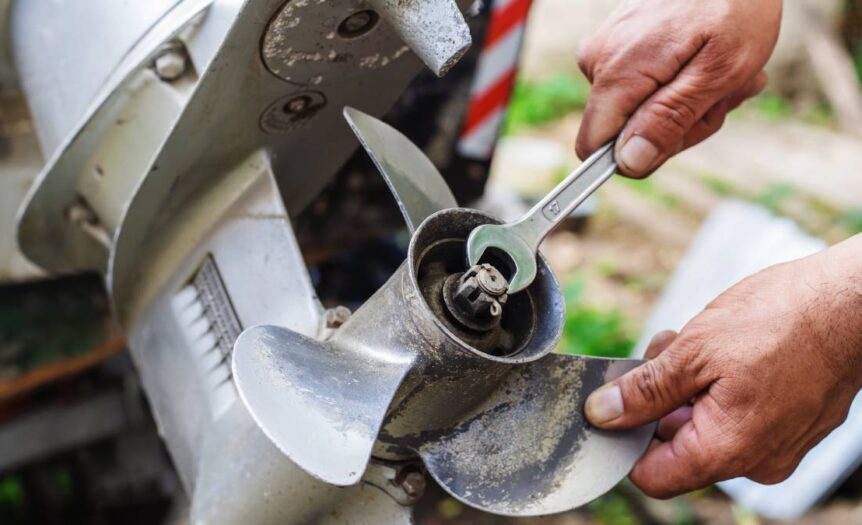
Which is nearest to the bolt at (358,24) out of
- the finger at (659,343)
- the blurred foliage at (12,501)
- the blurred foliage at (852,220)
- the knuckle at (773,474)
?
the finger at (659,343)

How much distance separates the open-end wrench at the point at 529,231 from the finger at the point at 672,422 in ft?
1.16

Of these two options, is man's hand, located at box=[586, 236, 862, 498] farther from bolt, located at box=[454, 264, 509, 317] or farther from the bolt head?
the bolt head

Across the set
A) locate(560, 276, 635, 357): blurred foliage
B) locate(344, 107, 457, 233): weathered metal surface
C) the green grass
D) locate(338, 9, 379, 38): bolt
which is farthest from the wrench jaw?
the green grass

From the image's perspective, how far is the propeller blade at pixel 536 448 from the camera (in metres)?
1.07

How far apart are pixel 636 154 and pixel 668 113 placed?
9cm

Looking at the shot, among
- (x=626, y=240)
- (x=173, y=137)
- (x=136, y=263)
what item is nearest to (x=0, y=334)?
(x=136, y=263)

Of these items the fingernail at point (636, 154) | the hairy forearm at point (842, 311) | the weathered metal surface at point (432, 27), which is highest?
the weathered metal surface at point (432, 27)

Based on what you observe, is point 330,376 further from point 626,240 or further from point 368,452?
point 626,240

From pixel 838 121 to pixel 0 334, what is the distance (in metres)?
4.89

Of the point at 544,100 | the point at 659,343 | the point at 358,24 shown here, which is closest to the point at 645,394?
the point at 659,343

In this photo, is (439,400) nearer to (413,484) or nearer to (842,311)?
(413,484)

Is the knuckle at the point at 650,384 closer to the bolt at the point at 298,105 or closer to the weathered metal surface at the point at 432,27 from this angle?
the weathered metal surface at the point at 432,27

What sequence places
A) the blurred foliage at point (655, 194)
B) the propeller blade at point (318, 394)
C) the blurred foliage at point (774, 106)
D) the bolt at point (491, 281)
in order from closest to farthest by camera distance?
the propeller blade at point (318, 394) → the bolt at point (491, 281) → the blurred foliage at point (655, 194) → the blurred foliage at point (774, 106)

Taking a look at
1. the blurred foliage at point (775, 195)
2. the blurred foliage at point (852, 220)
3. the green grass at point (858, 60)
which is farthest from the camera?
the green grass at point (858, 60)
